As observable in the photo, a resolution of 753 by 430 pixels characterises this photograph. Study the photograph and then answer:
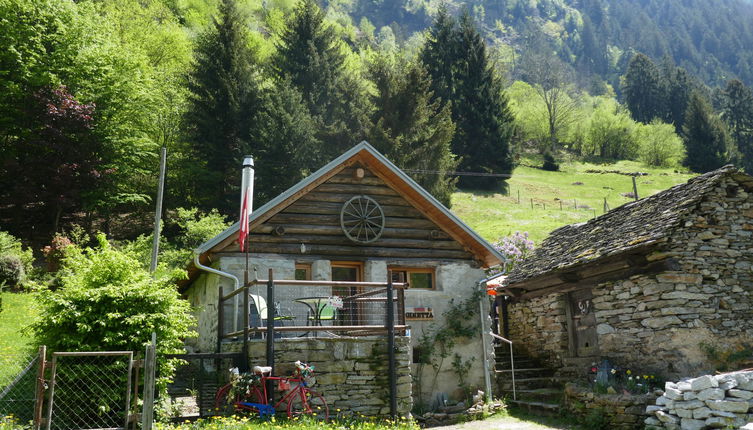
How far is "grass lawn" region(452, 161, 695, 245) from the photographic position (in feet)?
119

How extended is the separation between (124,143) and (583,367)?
22651 mm

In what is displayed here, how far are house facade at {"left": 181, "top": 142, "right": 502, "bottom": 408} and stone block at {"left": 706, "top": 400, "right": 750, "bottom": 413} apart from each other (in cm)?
567

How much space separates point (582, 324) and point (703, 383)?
5.40m

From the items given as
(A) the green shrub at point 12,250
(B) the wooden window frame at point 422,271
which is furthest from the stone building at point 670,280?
(A) the green shrub at point 12,250

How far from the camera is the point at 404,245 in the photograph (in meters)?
15.3

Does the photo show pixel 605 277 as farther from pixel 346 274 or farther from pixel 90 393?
pixel 90 393

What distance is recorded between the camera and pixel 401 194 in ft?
51.1

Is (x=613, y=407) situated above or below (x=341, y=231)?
below

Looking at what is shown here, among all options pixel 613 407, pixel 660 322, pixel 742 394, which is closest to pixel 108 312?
pixel 613 407

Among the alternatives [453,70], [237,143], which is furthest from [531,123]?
[237,143]

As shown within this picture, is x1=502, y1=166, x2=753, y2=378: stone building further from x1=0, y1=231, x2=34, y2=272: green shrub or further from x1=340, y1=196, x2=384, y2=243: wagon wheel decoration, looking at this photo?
x1=0, y1=231, x2=34, y2=272: green shrub

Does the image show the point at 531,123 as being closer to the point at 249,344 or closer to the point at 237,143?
the point at 237,143

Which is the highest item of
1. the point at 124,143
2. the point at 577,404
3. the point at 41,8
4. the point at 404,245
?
the point at 41,8

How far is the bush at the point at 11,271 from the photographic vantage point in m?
19.0
